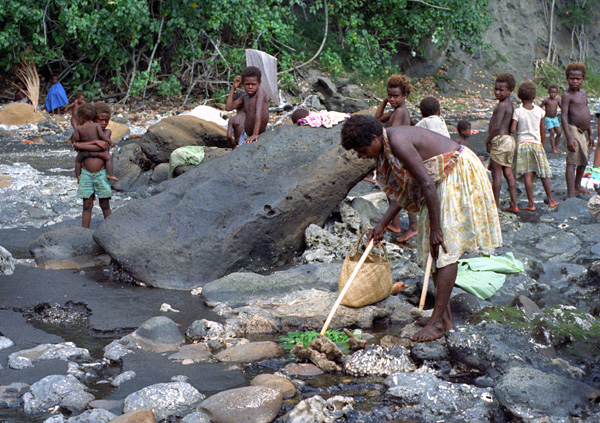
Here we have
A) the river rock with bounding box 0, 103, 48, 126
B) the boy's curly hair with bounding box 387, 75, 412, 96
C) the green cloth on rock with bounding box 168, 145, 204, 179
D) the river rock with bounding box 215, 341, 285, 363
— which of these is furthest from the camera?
the river rock with bounding box 0, 103, 48, 126

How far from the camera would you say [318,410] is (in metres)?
3.14

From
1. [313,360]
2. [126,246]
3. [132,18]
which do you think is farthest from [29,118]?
[313,360]

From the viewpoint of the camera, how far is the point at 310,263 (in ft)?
19.2

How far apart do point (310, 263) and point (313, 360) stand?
2061mm

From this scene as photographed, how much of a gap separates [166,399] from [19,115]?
11331 mm

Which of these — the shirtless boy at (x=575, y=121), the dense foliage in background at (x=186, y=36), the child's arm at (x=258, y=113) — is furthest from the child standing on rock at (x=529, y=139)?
the dense foliage in background at (x=186, y=36)

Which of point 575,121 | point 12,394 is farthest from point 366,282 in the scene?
point 575,121

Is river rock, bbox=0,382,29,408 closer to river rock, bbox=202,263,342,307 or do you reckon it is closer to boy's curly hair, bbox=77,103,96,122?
river rock, bbox=202,263,342,307

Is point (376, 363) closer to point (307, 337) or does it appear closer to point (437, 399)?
point (437, 399)

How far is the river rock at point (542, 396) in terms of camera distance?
3.10 metres

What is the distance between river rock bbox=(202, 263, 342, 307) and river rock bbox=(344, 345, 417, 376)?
1302mm

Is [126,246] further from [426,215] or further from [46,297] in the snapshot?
[426,215]

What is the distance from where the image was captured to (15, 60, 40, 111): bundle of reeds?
1447cm

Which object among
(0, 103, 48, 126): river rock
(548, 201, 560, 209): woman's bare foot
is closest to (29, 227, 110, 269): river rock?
(548, 201, 560, 209): woman's bare foot
